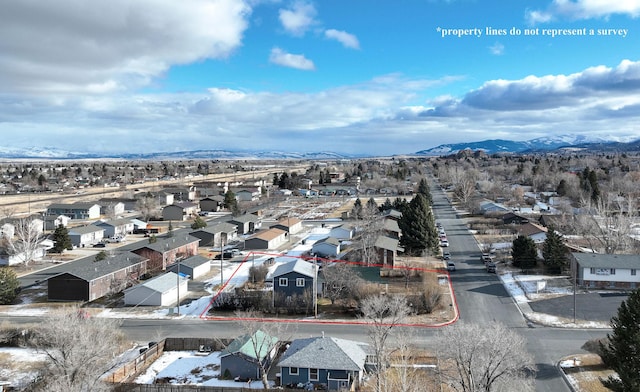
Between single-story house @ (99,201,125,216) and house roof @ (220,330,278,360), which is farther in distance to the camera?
single-story house @ (99,201,125,216)

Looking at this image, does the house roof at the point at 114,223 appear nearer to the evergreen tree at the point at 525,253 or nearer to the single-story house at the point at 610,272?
the evergreen tree at the point at 525,253

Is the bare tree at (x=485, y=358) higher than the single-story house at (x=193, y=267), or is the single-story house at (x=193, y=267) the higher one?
the bare tree at (x=485, y=358)

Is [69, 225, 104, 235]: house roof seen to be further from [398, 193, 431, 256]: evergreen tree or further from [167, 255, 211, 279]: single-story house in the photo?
[398, 193, 431, 256]: evergreen tree

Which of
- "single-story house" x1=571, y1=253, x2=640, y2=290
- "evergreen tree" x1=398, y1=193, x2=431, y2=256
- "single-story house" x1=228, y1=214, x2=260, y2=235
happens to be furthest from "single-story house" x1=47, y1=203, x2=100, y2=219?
"single-story house" x1=571, y1=253, x2=640, y2=290

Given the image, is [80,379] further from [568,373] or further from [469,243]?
[469,243]

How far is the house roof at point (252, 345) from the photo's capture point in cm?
2331

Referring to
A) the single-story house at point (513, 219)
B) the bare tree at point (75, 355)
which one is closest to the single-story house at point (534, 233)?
the single-story house at point (513, 219)

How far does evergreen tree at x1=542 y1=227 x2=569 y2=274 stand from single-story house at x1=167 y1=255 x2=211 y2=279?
29515 millimetres

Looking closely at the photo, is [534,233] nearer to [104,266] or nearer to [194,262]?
[194,262]

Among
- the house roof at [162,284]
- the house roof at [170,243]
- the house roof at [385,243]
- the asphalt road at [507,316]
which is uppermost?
the house roof at [385,243]

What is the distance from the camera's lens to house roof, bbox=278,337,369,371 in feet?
72.5

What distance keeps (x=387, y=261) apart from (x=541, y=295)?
13.5 metres

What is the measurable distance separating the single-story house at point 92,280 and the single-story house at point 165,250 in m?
3.12

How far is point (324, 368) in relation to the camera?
72.3 feet
